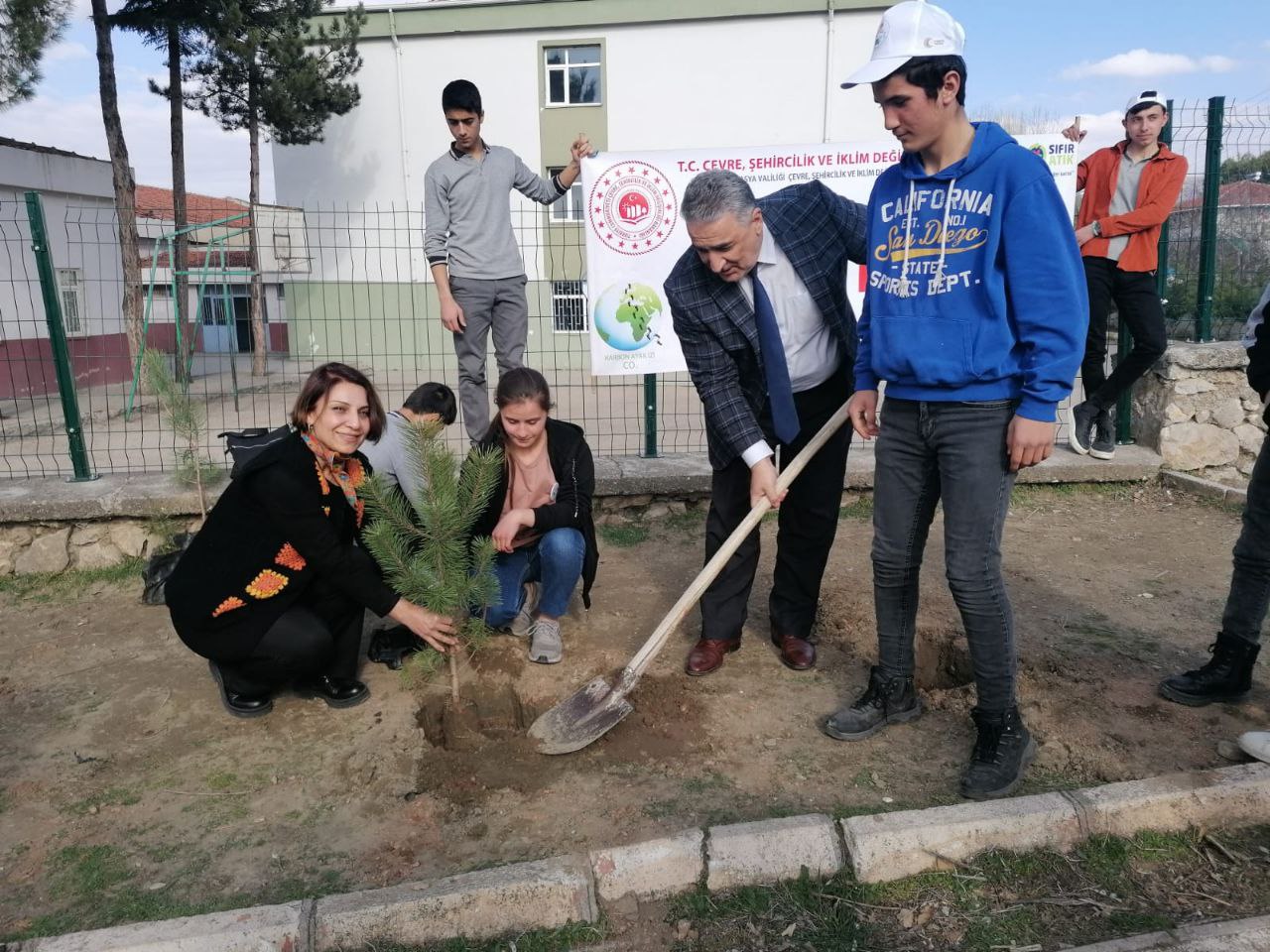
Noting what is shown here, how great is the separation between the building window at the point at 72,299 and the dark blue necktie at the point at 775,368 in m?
10.6

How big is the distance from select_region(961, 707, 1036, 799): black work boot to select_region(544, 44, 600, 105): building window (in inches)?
690

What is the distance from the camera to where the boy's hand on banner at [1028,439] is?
2336mm

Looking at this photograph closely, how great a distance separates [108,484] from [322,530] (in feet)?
8.94

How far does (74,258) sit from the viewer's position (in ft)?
42.4

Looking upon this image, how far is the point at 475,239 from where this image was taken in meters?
4.88

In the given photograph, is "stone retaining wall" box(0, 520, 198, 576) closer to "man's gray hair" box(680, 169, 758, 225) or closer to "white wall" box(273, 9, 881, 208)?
"man's gray hair" box(680, 169, 758, 225)

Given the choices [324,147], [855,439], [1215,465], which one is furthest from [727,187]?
[324,147]

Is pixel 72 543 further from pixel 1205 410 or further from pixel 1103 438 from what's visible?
pixel 1205 410

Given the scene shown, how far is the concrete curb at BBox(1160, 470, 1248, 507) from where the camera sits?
17.2ft

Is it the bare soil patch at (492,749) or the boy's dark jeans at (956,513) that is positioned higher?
the boy's dark jeans at (956,513)

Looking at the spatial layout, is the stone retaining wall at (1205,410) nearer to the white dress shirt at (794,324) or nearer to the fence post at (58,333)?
the white dress shirt at (794,324)

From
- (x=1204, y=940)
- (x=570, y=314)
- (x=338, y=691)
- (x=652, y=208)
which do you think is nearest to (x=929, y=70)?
(x=1204, y=940)

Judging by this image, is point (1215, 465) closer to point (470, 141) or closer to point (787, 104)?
point (470, 141)

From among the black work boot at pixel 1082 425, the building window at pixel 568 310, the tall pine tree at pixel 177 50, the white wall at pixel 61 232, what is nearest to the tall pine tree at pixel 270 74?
the tall pine tree at pixel 177 50
